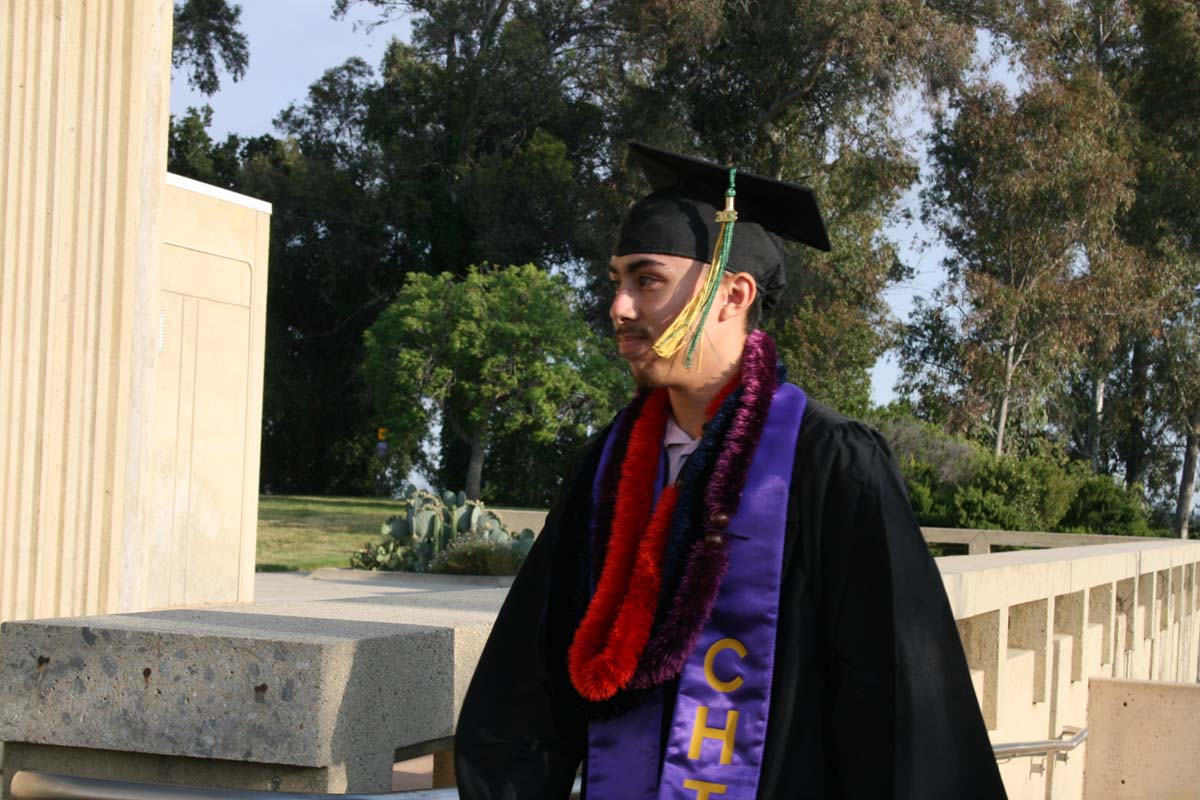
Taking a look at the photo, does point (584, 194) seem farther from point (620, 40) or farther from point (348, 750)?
point (348, 750)

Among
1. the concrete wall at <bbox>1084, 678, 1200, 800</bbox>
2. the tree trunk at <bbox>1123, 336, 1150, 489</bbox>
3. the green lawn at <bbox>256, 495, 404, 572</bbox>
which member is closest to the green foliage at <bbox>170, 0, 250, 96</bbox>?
the green lawn at <bbox>256, 495, 404, 572</bbox>

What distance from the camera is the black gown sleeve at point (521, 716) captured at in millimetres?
2328

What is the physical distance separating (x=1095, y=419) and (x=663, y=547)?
114 ft

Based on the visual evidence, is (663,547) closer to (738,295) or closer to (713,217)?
(738,295)

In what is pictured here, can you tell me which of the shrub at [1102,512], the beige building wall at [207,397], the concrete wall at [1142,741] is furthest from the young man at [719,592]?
the shrub at [1102,512]

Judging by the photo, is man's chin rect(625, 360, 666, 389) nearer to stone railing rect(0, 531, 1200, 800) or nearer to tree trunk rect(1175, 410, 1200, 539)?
stone railing rect(0, 531, 1200, 800)

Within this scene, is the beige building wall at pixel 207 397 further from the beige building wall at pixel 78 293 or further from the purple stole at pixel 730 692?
the purple stole at pixel 730 692

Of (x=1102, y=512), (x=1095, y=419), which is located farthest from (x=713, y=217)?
(x=1095, y=419)

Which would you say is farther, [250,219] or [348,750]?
[250,219]

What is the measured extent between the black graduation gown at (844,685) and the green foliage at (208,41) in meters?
39.7

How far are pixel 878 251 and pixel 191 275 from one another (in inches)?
896

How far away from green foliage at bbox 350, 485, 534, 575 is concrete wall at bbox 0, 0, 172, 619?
7469 millimetres

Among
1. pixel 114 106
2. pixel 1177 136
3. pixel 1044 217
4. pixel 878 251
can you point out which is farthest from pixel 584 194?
pixel 114 106

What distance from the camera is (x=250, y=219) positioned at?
11844 mm
